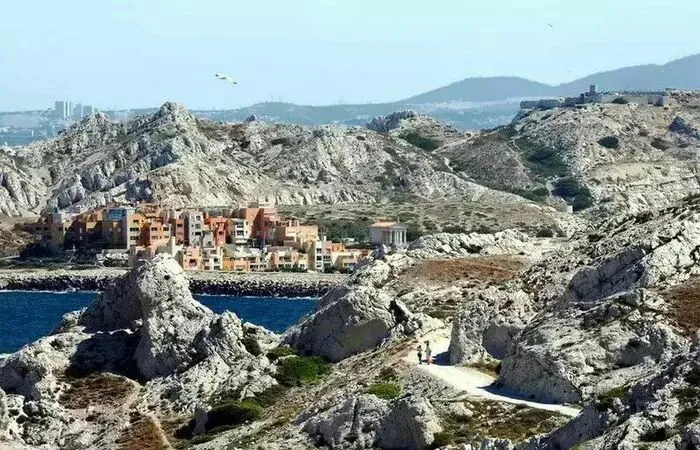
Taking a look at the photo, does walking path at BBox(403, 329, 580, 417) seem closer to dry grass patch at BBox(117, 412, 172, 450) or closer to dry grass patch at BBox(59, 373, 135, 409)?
dry grass patch at BBox(117, 412, 172, 450)

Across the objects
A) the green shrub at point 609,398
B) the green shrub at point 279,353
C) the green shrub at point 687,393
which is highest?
the green shrub at point 687,393

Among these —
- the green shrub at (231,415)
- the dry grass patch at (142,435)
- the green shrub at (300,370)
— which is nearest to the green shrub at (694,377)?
the green shrub at (231,415)

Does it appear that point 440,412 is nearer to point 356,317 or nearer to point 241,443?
point 241,443

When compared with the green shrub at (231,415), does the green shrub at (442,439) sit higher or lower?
higher

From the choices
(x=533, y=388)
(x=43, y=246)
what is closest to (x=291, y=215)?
(x=43, y=246)

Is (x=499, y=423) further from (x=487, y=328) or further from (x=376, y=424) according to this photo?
(x=487, y=328)

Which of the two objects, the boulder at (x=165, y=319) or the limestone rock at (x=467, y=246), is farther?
the limestone rock at (x=467, y=246)

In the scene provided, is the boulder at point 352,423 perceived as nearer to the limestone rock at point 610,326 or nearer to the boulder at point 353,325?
the limestone rock at point 610,326

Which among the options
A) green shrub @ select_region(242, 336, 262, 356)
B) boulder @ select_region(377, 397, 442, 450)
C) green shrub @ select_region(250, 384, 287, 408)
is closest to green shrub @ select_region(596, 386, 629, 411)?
boulder @ select_region(377, 397, 442, 450)
